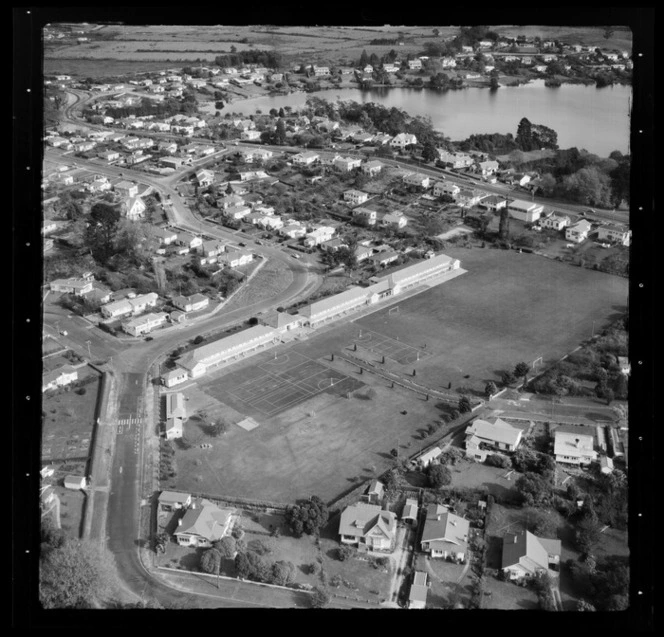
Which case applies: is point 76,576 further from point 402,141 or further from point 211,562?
point 402,141

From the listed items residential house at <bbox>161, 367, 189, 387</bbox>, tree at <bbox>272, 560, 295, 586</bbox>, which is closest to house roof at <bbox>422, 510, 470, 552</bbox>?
tree at <bbox>272, 560, 295, 586</bbox>

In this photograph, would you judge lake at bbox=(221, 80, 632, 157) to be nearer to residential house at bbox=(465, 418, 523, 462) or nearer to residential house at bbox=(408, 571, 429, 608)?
residential house at bbox=(465, 418, 523, 462)

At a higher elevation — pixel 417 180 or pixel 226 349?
pixel 417 180

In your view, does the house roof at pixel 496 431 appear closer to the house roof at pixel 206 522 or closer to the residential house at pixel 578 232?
the house roof at pixel 206 522

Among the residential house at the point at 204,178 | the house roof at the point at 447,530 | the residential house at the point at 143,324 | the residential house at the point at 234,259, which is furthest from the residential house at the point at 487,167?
the house roof at the point at 447,530

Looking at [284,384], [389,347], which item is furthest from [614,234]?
[284,384]
